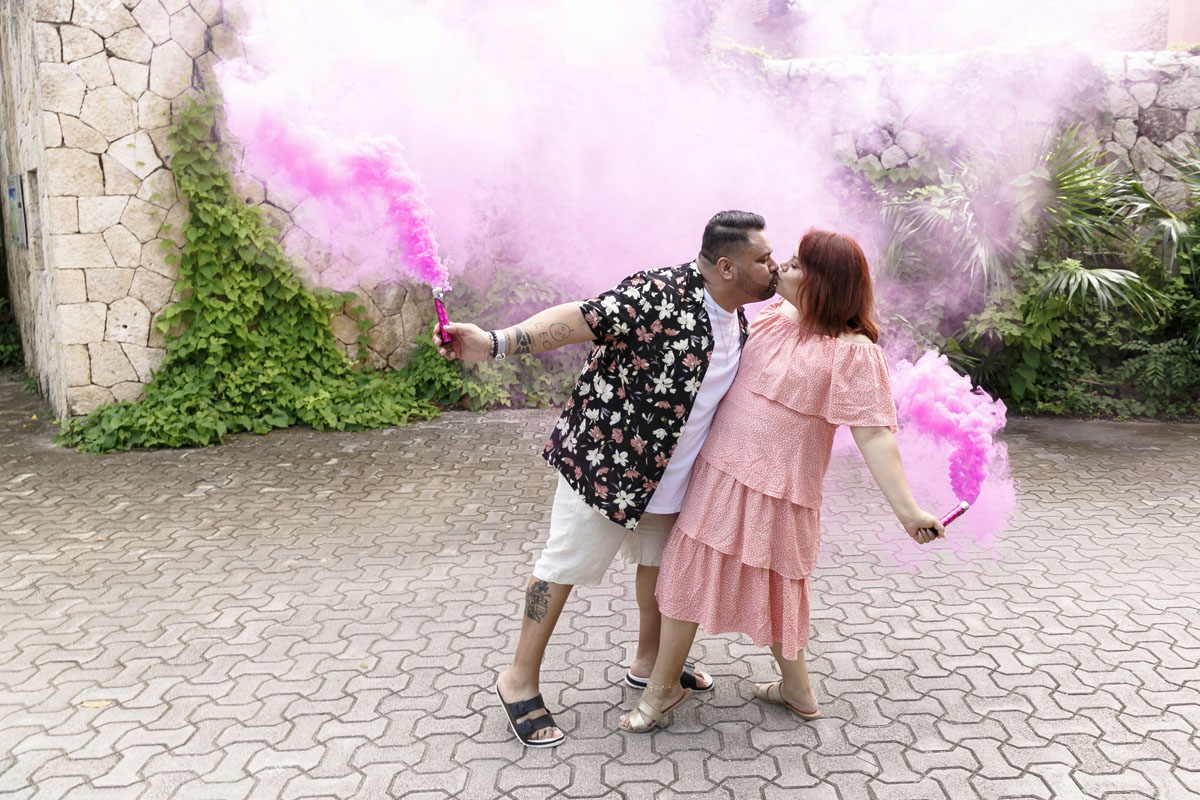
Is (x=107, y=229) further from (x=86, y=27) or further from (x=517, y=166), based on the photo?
(x=517, y=166)

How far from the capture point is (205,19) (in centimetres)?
671

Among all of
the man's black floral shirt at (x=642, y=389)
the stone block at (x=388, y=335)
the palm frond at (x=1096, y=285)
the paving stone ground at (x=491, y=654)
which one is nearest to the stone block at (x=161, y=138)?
the stone block at (x=388, y=335)

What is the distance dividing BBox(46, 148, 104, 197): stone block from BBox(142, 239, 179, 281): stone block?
1.66 feet

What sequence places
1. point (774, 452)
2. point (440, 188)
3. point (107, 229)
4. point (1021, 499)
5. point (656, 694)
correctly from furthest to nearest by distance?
1. point (107, 229)
2. point (440, 188)
3. point (1021, 499)
4. point (656, 694)
5. point (774, 452)

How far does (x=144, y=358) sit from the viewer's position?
275 inches

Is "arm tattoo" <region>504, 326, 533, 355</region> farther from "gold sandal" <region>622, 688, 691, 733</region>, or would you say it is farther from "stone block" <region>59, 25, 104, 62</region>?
"stone block" <region>59, 25, 104, 62</region>

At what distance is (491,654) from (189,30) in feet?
17.8

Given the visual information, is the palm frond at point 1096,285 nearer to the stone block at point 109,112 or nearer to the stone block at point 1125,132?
the stone block at point 1125,132

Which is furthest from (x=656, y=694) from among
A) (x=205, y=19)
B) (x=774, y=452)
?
(x=205, y=19)

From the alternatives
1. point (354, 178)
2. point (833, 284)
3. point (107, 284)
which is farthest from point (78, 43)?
point (833, 284)

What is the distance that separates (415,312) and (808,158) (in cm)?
368

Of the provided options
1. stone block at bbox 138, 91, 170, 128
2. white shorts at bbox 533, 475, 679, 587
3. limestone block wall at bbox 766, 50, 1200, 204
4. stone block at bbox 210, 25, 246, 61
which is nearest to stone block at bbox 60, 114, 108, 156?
stone block at bbox 138, 91, 170, 128

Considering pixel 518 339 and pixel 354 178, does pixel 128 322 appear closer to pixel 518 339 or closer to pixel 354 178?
pixel 354 178

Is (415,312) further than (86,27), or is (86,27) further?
(415,312)
